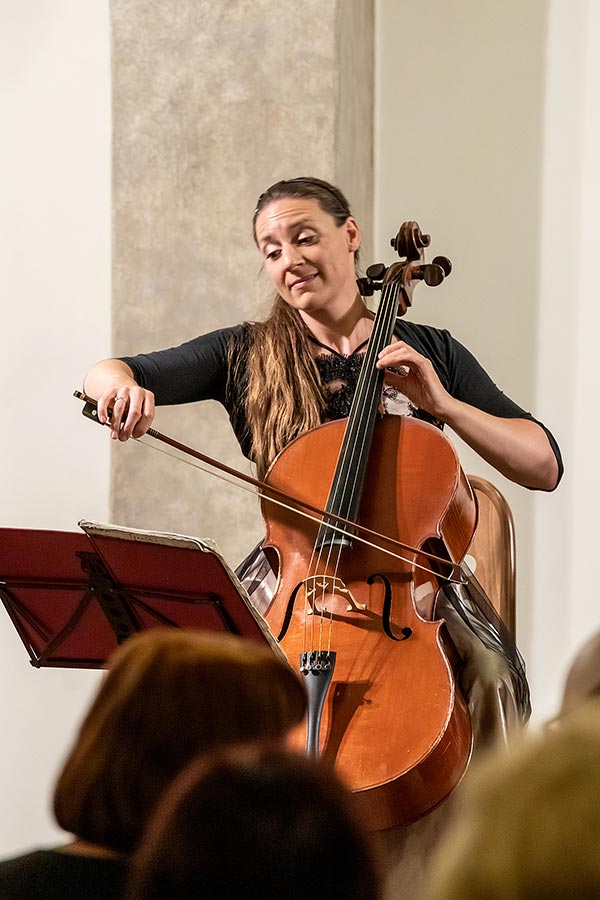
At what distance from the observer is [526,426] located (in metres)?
2.29

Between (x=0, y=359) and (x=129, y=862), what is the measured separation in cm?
273

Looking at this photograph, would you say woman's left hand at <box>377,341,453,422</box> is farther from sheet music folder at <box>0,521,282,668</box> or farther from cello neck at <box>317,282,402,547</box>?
sheet music folder at <box>0,521,282,668</box>

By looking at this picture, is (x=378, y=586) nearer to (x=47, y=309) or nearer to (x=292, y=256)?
(x=292, y=256)

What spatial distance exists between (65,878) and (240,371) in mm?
1540

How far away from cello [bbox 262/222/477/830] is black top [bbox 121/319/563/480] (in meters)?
0.15

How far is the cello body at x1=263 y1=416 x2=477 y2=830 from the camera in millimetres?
1724

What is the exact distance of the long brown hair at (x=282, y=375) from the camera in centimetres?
230

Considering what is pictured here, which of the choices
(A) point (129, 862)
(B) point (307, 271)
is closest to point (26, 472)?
(B) point (307, 271)

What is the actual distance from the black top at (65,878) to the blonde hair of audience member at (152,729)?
16 mm

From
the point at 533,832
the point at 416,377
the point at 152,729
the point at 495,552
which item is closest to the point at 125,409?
the point at 416,377

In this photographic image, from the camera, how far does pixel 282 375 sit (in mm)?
2326

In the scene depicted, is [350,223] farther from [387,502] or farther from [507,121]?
[507,121]

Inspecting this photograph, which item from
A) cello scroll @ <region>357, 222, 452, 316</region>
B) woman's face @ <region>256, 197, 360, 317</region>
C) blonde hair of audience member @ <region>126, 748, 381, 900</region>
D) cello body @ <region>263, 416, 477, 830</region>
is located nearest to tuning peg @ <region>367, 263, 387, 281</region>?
cello scroll @ <region>357, 222, 452, 316</region>

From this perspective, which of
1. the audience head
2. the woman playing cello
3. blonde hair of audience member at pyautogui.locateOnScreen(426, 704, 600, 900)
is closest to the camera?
blonde hair of audience member at pyautogui.locateOnScreen(426, 704, 600, 900)
